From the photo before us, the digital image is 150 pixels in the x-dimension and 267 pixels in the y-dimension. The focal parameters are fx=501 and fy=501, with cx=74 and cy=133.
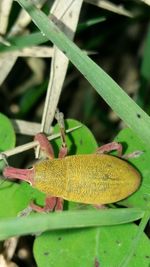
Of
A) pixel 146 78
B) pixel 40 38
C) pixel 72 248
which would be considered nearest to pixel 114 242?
pixel 72 248

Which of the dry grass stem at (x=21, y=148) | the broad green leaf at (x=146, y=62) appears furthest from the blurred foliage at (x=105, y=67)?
the dry grass stem at (x=21, y=148)

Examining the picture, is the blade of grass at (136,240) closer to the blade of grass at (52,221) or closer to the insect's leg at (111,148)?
the blade of grass at (52,221)

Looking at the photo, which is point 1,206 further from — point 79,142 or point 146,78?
point 146,78

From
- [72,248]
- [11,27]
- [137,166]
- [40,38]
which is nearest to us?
[72,248]

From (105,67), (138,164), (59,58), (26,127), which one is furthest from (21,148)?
(105,67)

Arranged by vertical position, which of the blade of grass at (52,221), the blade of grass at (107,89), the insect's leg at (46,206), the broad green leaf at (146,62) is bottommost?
the insect's leg at (46,206)

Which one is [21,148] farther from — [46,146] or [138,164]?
[138,164]
